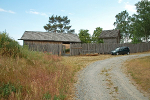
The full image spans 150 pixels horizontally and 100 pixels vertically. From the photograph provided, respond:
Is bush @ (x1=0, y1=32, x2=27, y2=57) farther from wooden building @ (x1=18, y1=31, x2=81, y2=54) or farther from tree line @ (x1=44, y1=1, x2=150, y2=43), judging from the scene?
tree line @ (x1=44, y1=1, x2=150, y2=43)

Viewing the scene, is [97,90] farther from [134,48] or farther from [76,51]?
[134,48]

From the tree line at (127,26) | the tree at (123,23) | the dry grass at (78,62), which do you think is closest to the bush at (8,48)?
the dry grass at (78,62)

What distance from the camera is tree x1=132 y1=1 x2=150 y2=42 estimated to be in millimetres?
33425

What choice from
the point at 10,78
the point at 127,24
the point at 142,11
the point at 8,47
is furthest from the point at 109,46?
→ the point at 127,24

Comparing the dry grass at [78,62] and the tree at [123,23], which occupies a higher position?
the tree at [123,23]

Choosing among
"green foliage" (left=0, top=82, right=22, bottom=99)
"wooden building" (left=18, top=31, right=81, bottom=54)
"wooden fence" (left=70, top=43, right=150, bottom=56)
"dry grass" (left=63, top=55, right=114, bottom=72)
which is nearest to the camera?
"green foliage" (left=0, top=82, right=22, bottom=99)

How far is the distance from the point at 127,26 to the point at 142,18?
543 inches

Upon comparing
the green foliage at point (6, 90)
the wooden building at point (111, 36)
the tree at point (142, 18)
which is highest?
the tree at point (142, 18)

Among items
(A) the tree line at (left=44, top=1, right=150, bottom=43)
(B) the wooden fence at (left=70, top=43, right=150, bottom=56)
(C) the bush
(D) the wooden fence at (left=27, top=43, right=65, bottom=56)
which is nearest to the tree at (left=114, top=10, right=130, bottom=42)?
(A) the tree line at (left=44, top=1, right=150, bottom=43)

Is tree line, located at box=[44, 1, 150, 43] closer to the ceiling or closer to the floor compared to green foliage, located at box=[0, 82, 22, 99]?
closer to the ceiling

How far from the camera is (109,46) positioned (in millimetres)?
25500

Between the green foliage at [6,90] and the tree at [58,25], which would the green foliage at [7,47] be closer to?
the green foliage at [6,90]

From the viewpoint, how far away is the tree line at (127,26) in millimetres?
34125

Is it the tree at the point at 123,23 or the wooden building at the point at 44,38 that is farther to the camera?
the tree at the point at 123,23
